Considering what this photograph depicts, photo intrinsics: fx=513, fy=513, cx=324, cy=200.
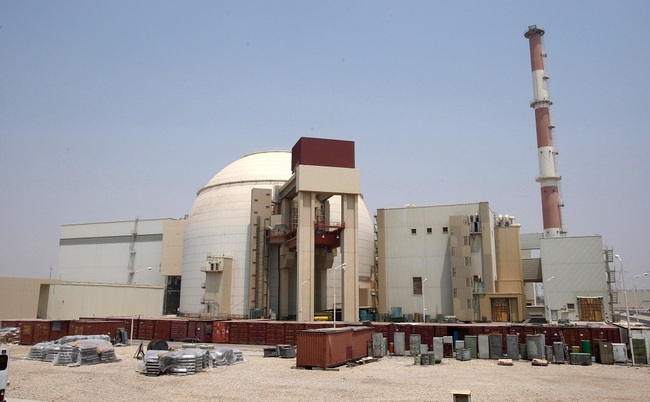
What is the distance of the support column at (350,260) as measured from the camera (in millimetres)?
59875

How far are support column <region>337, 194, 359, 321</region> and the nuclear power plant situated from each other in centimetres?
13

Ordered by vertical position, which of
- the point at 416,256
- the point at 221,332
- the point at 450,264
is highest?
the point at 416,256

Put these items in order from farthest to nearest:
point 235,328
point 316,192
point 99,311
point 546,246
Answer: point 99,311
point 546,246
point 316,192
point 235,328

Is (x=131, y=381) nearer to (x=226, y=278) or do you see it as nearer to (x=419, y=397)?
(x=419, y=397)

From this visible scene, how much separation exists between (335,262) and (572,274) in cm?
3077

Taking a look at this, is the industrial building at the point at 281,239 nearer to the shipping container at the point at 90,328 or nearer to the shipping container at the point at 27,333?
the shipping container at the point at 90,328

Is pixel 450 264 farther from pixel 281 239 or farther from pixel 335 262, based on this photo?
pixel 281 239

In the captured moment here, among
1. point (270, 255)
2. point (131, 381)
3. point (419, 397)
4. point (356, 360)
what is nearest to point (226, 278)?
point (270, 255)

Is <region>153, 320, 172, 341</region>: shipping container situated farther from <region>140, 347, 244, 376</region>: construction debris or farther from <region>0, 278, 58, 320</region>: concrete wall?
<region>0, 278, 58, 320</region>: concrete wall

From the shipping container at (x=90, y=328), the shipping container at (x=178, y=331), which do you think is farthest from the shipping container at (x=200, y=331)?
the shipping container at (x=90, y=328)

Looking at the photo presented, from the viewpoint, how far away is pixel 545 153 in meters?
86.2

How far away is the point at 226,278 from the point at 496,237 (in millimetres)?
38431

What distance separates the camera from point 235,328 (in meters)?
50.1

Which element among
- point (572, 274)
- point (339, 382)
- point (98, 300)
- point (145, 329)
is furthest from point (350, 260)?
point (98, 300)
